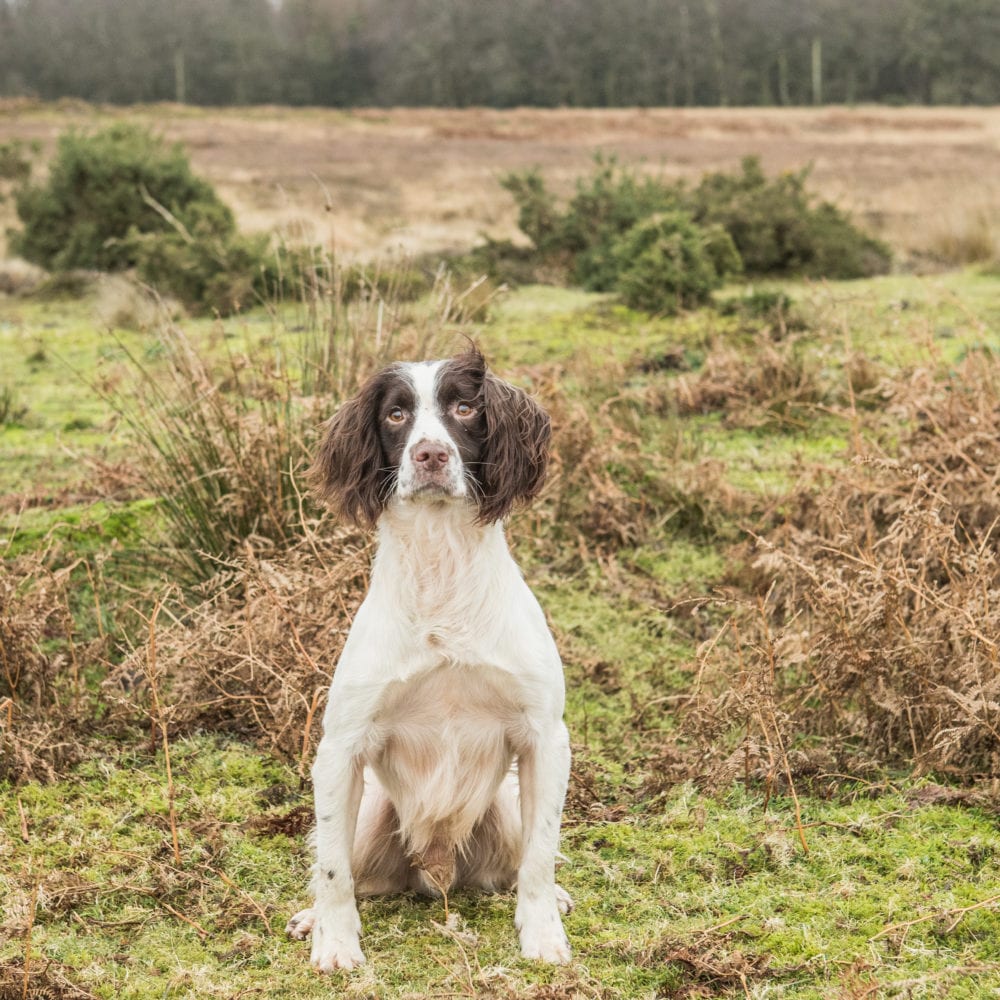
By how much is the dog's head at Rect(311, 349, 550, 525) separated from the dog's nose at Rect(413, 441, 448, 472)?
0.03 metres

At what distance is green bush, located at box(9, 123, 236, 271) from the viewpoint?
44.8 feet

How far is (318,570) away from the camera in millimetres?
4555

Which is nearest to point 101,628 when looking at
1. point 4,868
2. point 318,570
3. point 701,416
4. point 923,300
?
point 318,570

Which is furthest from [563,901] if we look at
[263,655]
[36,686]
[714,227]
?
[714,227]

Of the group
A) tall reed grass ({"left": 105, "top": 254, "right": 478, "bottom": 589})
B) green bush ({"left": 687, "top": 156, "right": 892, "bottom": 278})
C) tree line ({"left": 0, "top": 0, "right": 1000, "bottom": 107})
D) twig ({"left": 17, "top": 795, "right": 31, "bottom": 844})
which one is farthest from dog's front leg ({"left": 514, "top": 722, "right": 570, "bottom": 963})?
tree line ({"left": 0, "top": 0, "right": 1000, "bottom": 107})

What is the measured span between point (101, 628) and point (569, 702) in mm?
1751

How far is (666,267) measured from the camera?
998cm

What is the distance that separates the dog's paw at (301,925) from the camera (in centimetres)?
323

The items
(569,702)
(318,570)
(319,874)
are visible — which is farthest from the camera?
(569,702)

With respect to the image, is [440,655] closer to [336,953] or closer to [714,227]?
[336,953]

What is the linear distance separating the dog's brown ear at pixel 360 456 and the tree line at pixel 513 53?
51.0 meters

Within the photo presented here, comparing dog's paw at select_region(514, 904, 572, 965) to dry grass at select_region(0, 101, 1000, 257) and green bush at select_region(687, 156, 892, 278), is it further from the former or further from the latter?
green bush at select_region(687, 156, 892, 278)

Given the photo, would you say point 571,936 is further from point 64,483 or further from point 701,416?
point 701,416

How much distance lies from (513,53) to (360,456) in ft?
173
